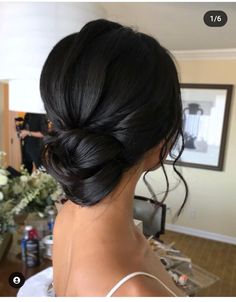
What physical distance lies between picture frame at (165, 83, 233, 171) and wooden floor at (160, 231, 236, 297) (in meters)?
0.57

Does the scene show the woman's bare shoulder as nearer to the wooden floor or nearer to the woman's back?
the woman's back

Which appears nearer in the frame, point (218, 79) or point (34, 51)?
point (34, 51)

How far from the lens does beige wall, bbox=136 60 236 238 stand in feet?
5.80

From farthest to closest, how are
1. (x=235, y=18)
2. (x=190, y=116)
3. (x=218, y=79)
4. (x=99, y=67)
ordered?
(x=190, y=116)
(x=218, y=79)
(x=235, y=18)
(x=99, y=67)

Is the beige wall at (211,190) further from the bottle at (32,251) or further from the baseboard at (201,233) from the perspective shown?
the bottle at (32,251)

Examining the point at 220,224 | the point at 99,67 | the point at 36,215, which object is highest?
the point at 99,67

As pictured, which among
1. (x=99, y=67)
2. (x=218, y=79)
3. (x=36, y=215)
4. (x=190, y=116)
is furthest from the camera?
(x=190, y=116)

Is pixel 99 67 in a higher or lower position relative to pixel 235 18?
lower

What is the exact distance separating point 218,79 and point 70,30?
131 centimetres

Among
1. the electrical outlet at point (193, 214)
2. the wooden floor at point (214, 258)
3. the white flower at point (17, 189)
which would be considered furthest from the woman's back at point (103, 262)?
the electrical outlet at point (193, 214)

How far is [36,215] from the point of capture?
1130 mm

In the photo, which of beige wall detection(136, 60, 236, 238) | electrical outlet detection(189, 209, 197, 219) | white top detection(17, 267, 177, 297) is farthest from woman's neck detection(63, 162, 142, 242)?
electrical outlet detection(189, 209, 197, 219)

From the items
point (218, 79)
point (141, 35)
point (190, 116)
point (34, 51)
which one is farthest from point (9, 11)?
point (190, 116)

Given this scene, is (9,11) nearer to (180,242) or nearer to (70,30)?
(70,30)
